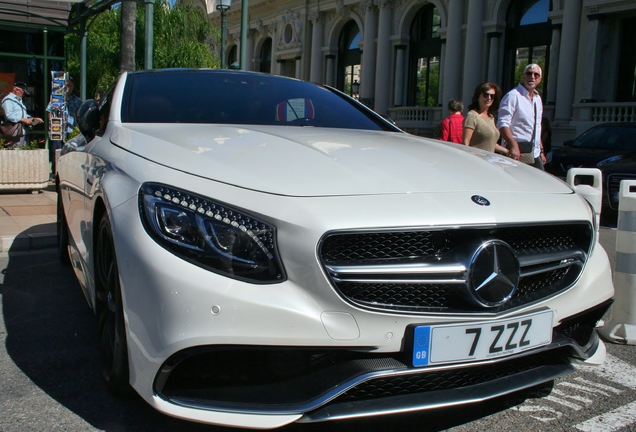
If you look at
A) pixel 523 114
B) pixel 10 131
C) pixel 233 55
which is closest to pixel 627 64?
pixel 523 114

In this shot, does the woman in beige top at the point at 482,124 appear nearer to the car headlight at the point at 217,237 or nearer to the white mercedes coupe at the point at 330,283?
the white mercedes coupe at the point at 330,283

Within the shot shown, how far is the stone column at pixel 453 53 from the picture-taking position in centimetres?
2644

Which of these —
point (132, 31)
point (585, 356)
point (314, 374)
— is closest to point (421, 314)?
point (314, 374)

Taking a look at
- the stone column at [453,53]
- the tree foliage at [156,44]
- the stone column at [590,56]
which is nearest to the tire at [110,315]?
the stone column at [590,56]

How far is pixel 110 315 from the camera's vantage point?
2809 millimetres

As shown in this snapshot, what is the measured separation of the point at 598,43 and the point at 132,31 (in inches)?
581

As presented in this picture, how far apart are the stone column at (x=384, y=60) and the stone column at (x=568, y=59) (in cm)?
915

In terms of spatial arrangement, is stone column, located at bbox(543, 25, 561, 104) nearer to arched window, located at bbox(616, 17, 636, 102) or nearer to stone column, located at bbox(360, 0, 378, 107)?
arched window, located at bbox(616, 17, 636, 102)

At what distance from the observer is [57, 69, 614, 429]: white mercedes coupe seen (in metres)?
2.14

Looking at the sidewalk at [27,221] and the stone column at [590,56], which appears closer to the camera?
the sidewalk at [27,221]

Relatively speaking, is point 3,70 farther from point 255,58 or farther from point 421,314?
point 255,58

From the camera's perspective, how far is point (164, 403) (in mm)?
2193

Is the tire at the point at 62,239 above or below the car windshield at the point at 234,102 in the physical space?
below

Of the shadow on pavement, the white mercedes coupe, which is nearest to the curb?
the shadow on pavement
